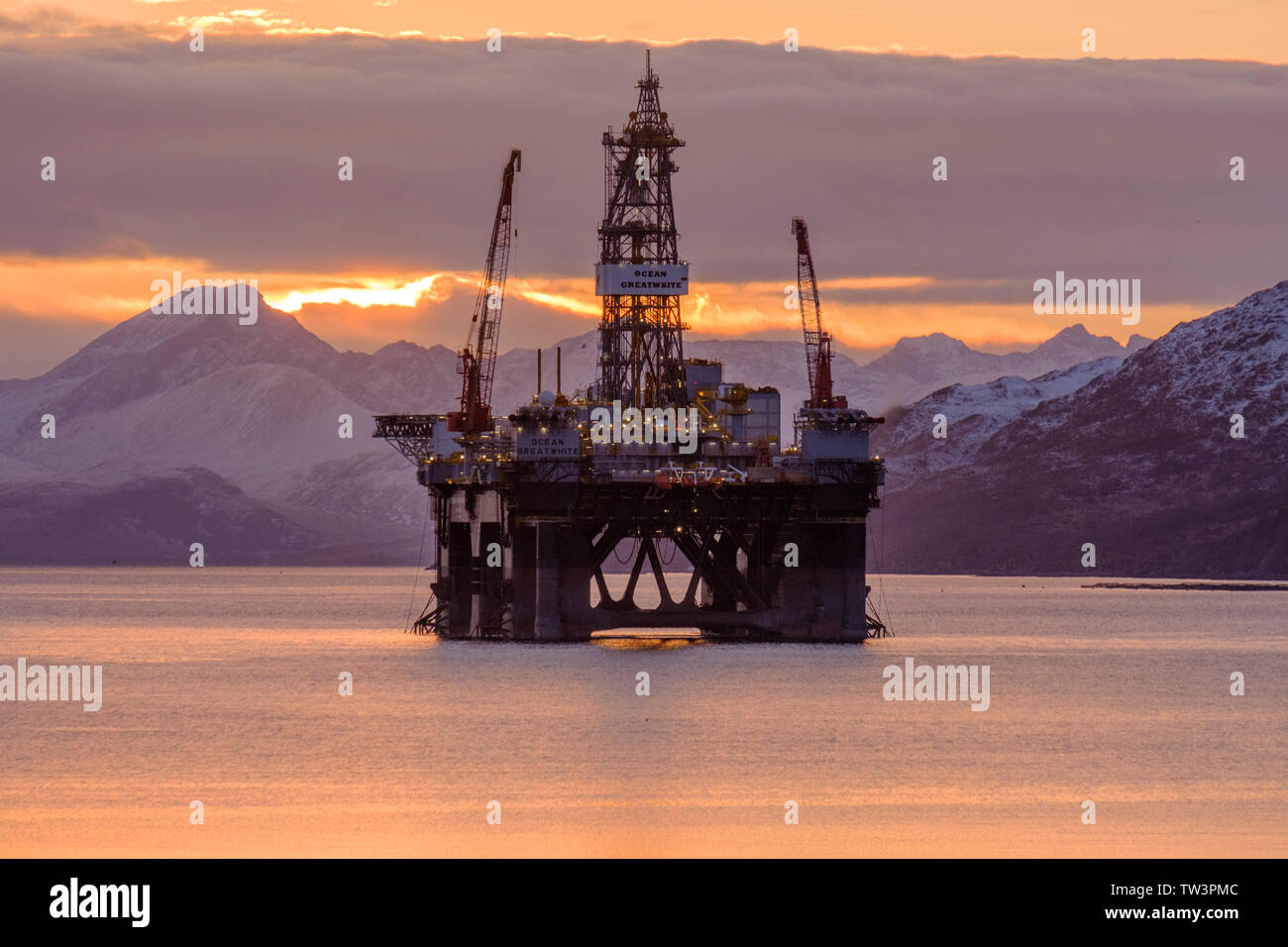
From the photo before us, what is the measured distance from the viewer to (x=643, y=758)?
8419 centimetres

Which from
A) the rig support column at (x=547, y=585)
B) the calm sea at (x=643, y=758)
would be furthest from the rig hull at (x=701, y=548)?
the calm sea at (x=643, y=758)

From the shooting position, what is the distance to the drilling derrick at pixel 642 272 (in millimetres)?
140875

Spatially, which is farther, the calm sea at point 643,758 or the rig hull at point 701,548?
the rig hull at point 701,548

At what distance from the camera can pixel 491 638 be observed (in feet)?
454

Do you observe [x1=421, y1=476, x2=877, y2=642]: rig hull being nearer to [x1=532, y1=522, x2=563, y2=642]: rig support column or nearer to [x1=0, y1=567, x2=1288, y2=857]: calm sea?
[x1=532, y1=522, x2=563, y2=642]: rig support column

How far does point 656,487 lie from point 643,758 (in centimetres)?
3787

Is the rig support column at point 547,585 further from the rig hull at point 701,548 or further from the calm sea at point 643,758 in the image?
→ the calm sea at point 643,758

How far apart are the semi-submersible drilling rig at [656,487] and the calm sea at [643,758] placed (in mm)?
2942

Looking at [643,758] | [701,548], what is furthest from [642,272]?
[643,758]

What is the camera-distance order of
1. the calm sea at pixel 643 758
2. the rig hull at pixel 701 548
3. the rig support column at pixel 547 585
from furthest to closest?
the rig support column at pixel 547 585 → the rig hull at pixel 701 548 → the calm sea at pixel 643 758

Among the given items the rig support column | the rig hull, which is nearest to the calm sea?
the rig support column

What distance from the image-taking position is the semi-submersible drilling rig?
122 metres
